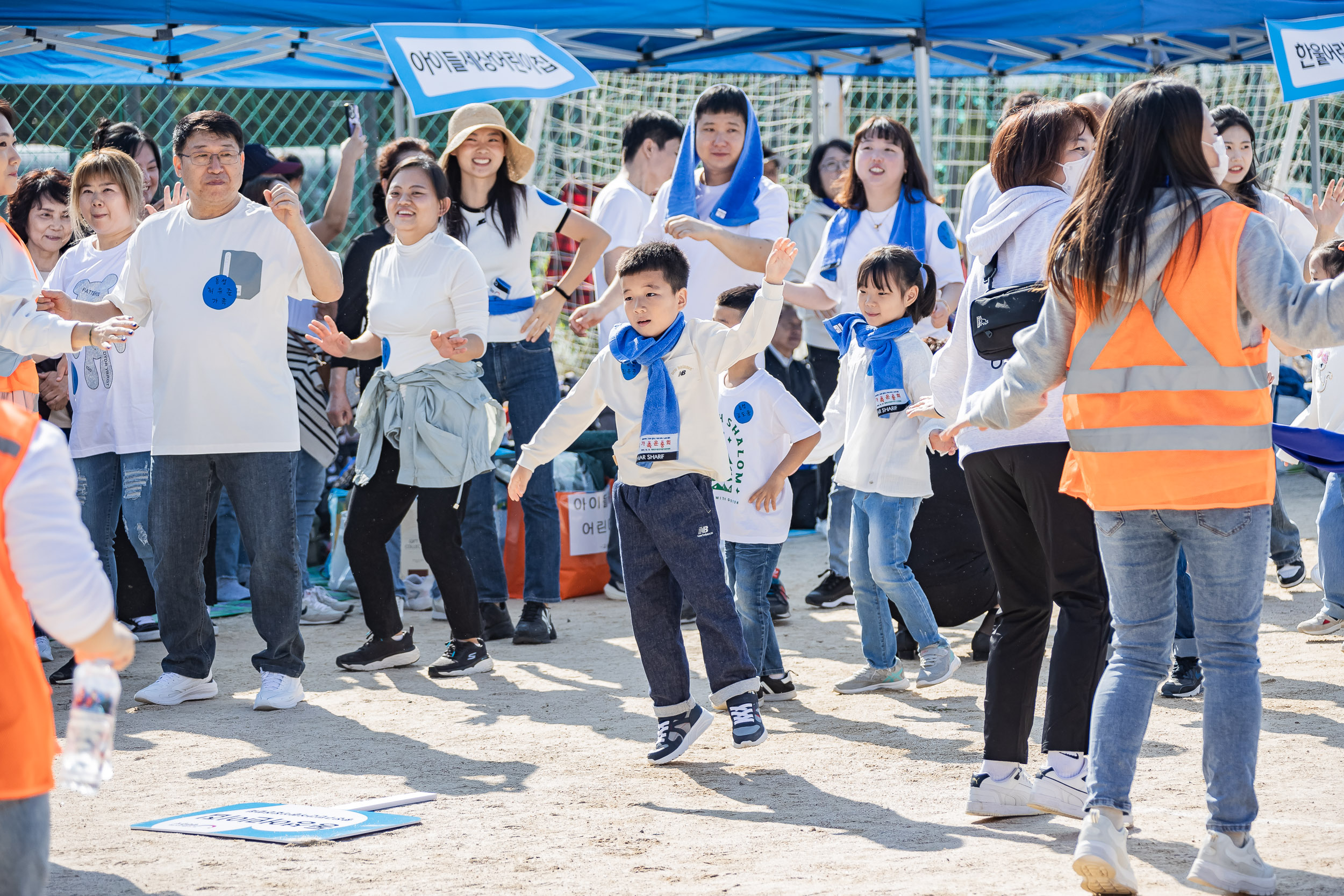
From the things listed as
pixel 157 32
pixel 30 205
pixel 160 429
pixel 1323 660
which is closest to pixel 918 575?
pixel 1323 660

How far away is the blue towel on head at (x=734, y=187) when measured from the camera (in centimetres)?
565

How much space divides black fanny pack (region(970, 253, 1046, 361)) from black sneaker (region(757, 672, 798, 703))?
1876mm

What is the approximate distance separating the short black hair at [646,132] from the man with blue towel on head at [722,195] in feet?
4.05

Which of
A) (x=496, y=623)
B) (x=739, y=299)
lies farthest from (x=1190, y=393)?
(x=496, y=623)

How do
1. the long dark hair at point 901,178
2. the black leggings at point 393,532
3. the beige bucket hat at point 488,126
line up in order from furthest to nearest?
1. the long dark hair at point 901,178
2. the beige bucket hat at point 488,126
3. the black leggings at point 393,532

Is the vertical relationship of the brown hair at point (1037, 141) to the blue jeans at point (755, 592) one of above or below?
above

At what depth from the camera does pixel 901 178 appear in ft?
19.5

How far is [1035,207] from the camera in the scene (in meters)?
3.32

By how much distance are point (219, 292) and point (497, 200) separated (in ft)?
4.97

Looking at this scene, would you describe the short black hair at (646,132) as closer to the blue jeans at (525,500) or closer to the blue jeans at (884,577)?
the blue jeans at (525,500)

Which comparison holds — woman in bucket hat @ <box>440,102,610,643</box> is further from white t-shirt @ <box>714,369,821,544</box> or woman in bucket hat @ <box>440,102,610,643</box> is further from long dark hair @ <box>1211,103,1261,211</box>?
long dark hair @ <box>1211,103,1261,211</box>

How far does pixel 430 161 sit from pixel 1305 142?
10.3m

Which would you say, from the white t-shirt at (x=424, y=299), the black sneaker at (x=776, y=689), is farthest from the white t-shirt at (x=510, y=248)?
the black sneaker at (x=776, y=689)

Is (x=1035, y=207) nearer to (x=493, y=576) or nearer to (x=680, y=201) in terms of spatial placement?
(x=680, y=201)
